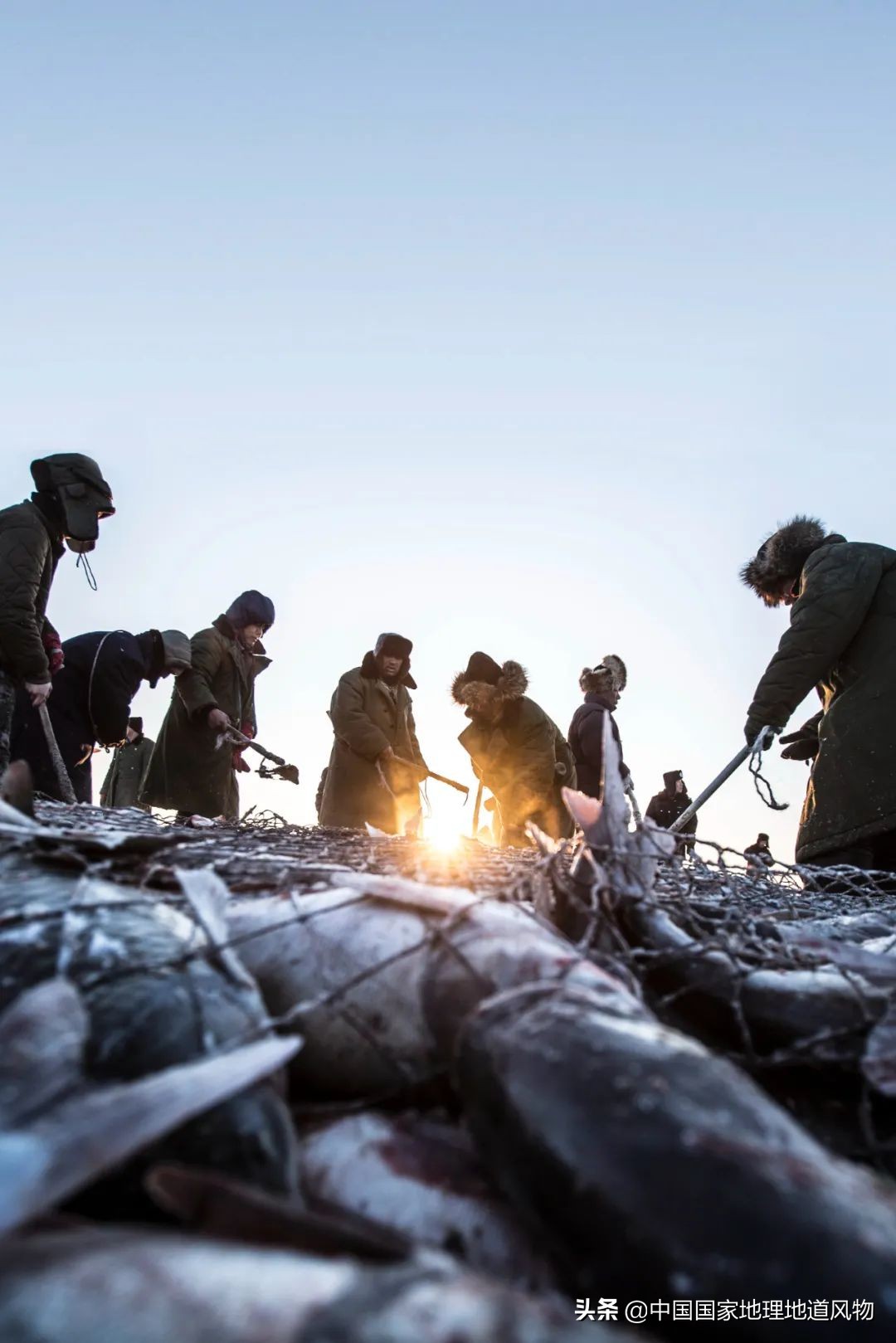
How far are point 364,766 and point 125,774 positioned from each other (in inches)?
229

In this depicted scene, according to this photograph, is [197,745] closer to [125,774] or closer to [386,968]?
[125,774]

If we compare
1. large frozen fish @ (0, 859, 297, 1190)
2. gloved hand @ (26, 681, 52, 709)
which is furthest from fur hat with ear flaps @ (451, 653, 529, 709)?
large frozen fish @ (0, 859, 297, 1190)

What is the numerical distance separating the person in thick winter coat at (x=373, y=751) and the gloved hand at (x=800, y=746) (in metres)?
3.60

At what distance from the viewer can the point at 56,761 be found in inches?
237

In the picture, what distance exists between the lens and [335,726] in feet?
29.4

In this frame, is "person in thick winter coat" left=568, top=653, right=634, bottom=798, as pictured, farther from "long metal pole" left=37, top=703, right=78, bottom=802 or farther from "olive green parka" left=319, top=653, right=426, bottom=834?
"long metal pole" left=37, top=703, right=78, bottom=802

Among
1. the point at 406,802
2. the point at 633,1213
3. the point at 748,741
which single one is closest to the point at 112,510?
the point at 406,802

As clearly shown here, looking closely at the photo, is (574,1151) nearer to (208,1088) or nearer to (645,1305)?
(645,1305)

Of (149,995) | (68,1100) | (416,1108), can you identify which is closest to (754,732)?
(416,1108)

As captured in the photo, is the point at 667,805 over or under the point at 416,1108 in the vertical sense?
over

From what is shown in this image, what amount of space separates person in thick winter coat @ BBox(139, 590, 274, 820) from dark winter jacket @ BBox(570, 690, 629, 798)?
Answer: 128 inches

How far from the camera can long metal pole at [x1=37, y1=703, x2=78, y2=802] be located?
586 centimetres

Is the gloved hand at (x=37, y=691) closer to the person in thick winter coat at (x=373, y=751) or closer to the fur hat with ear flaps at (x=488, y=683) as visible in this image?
the person in thick winter coat at (x=373, y=751)

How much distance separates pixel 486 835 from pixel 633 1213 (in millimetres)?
8674
